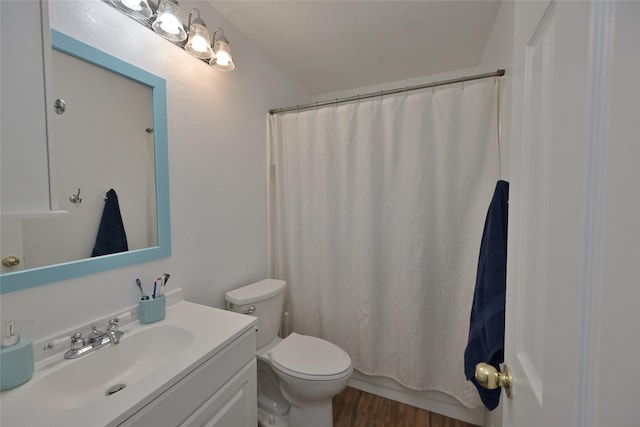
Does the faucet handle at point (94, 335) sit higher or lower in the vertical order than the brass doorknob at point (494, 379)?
lower

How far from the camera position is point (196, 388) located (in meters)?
0.84

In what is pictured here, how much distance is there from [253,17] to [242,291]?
1595 mm

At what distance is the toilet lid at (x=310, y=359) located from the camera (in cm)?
130

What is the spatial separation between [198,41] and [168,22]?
0.14 meters

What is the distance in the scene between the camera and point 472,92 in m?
1.37

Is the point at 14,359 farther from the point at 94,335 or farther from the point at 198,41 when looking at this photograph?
the point at 198,41

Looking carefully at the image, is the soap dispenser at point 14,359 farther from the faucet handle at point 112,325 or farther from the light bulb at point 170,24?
the light bulb at point 170,24

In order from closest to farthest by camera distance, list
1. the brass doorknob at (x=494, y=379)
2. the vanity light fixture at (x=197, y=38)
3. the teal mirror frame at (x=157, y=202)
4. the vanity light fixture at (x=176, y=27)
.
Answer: the brass doorknob at (x=494, y=379), the teal mirror frame at (x=157, y=202), the vanity light fixture at (x=176, y=27), the vanity light fixture at (x=197, y=38)

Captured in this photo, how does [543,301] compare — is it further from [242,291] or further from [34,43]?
[242,291]

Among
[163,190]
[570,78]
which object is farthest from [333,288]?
[570,78]

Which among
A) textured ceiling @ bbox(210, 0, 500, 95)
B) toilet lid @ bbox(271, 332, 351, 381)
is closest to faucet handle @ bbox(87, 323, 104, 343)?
toilet lid @ bbox(271, 332, 351, 381)

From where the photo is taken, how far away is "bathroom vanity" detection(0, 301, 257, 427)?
65cm

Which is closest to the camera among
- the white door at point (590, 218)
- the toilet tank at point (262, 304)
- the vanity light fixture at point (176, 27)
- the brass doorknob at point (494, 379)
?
the white door at point (590, 218)

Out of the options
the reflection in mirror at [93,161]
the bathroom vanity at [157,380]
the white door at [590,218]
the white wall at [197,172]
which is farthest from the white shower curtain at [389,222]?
the white door at [590,218]
